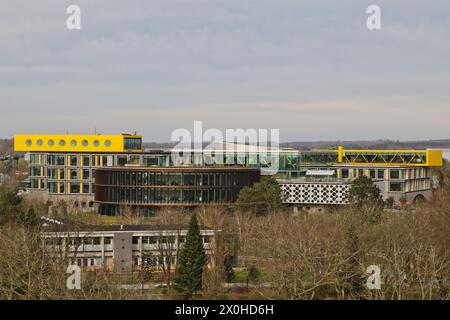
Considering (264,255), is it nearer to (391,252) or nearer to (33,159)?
(391,252)

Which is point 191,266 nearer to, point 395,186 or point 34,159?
point 395,186

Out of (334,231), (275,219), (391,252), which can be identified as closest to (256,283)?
(334,231)

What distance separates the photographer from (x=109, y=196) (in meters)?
72.4

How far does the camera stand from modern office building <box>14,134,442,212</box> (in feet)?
253

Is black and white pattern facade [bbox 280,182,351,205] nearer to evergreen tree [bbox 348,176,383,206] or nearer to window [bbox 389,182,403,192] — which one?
evergreen tree [bbox 348,176,383,206]

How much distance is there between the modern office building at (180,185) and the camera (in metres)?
69.5

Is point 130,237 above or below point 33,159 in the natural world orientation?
below

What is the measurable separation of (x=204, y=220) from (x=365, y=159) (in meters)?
36.9

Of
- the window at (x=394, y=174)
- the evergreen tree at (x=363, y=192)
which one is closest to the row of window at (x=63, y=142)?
the evergreen tree at (x=363, y=192)

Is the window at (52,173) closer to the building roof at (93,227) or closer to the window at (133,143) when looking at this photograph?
the window at (133,143)

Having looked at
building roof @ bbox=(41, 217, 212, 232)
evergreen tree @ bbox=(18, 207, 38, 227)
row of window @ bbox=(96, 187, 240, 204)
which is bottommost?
building roof @ bbox=(41, 217, 212, 232)

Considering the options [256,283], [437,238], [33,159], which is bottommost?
[256,283]

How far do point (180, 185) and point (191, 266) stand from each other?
104 ft

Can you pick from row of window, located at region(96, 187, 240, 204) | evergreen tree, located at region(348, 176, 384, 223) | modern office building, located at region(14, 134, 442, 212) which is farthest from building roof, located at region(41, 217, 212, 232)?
modern office building, located at region(14, 134, 442, 212)
